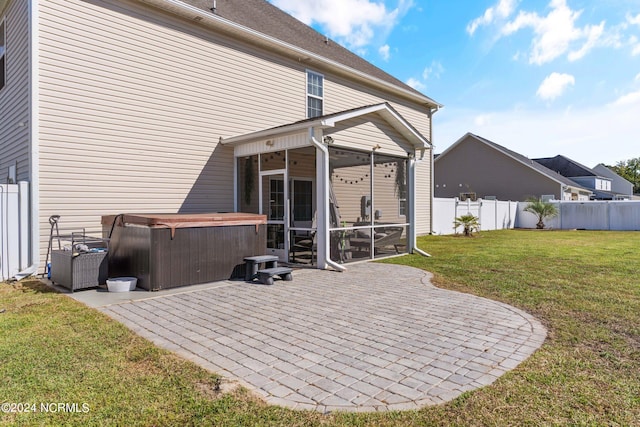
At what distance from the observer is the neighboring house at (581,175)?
3569 centimetres

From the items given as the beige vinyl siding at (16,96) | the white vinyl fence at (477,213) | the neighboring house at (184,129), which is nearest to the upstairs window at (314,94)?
the neighboring house at (184,129)

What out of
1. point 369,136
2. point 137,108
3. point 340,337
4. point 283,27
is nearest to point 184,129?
point 137,108

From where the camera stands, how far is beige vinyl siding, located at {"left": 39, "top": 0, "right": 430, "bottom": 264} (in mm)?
7340

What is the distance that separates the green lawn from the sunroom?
4.15 metres

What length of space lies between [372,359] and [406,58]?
12748 millimetres

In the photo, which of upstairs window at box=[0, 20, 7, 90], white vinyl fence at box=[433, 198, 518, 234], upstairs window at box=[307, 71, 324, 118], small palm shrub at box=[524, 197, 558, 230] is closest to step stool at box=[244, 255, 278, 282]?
upstairs window at box=[307, 71, 324, 118]

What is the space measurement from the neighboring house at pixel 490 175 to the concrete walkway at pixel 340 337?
22.8 metres

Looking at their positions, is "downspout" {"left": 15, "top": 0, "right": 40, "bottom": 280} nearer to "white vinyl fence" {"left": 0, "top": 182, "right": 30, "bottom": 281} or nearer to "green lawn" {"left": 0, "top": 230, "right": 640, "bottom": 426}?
"white vinyl fence" {"left": 0, "top": 182, "right": 30, "bottom": 281}

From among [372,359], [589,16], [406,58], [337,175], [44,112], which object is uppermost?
[406,58]

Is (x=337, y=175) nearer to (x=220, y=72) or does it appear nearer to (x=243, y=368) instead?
(x=220, y=72)

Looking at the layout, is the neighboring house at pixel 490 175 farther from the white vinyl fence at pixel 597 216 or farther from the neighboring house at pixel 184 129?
the neighboring house at pixel 184 129

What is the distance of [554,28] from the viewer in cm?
989

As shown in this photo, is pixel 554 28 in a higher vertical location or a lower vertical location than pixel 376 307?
higher

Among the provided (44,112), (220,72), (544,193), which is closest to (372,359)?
(44,112)
